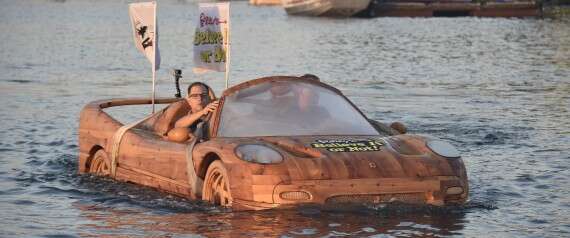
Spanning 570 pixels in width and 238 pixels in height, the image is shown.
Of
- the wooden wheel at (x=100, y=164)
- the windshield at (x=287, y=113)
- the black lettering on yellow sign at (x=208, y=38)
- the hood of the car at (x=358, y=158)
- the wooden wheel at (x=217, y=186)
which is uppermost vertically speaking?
the black lettering on yellow sign at (x=208, y=38)

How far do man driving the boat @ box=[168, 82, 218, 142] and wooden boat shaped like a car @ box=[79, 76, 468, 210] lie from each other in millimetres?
145

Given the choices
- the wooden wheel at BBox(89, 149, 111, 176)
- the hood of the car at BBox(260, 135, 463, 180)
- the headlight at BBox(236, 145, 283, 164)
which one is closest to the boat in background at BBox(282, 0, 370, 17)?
the wooden wheel at BBox(89, 149, 111, 176)

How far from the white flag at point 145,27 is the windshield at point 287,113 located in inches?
137

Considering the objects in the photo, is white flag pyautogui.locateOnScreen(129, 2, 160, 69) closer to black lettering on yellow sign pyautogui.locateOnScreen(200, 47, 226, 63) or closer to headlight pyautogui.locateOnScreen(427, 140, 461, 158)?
black lettering on yellow sign pyautogui.locateOnScreen(200, 47, 226, 63)

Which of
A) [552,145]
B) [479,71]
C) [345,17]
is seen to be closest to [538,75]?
[479,71]

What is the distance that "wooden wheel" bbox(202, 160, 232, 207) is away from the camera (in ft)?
40.4

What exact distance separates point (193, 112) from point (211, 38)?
7.52 ft

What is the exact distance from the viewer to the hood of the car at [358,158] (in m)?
12.0

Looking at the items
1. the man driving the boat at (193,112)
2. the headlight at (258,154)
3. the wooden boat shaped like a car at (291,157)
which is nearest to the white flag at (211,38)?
the wooden boat shaped like a car at (291,157)

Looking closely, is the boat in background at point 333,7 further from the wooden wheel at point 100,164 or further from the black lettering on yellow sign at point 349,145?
the black lettering on yellow sign at point 349,145

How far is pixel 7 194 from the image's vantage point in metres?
14.6

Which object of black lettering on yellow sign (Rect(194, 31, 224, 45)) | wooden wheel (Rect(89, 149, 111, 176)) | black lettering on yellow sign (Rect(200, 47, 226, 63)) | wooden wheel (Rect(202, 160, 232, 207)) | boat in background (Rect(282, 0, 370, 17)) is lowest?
boat in background (Rect(282, 0, 370, 17))

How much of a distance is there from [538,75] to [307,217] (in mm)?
26004

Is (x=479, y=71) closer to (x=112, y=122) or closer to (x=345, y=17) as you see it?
(x=112, y=122)
